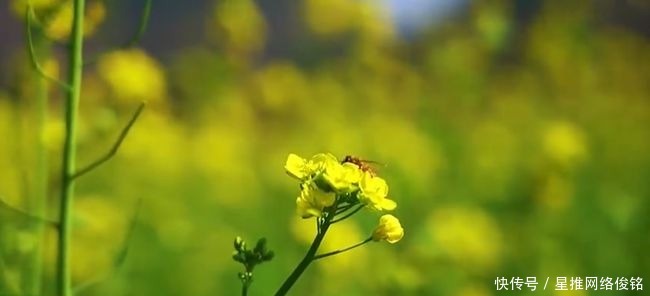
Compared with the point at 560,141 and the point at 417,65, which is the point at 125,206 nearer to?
the point at 560,141

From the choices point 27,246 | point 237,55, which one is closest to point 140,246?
point 237,55

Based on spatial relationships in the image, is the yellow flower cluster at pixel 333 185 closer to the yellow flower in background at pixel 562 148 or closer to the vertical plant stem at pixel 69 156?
the vertical plant stem at pixel 69 156

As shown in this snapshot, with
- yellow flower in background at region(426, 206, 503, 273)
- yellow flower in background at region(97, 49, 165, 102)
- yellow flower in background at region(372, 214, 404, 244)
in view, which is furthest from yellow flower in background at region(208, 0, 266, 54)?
yellow flower in background at region(372, 214, 404, 244)

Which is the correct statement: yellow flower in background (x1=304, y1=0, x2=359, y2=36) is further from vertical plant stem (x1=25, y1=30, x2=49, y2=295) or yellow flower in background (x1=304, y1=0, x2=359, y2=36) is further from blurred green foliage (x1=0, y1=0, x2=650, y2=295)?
vertical plant stem (x1=25, y1=30, x2=49, y2=295)

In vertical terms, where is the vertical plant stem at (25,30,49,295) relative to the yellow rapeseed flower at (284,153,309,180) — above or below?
above

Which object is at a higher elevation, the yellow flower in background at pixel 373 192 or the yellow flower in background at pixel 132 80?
the yellow flower in background at pixel 132 80

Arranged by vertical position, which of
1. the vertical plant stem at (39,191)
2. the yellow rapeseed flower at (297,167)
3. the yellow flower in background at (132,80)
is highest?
the yellow flower in background at (132,80)

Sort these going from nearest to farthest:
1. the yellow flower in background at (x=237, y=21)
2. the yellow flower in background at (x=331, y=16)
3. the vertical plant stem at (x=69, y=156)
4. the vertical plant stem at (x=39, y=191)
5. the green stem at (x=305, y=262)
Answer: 1. the green stem at (x=305, y=262)
2. the vertical plant stem at (x=69, y=156)
3. the vertical plant stem at (x=39, y=191)
4. the yellow flower in background at (x=237, y=21)
5. the yellow flower in background at (x=331, y=16)

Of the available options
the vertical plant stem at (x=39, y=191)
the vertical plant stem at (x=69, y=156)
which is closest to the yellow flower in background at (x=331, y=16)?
the vertical plant stem at (x=39, y=191)

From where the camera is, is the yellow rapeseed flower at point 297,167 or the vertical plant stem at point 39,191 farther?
the vertical plant stem at point 39,191
